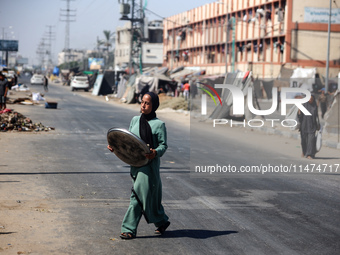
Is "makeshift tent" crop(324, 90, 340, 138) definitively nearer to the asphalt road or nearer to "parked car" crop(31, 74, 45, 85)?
the asphalt road

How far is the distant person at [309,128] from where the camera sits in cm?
1568

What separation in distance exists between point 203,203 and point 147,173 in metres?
2.63

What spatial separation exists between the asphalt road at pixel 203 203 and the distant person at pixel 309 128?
1.39 ft

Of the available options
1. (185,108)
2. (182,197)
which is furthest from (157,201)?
(185,108)

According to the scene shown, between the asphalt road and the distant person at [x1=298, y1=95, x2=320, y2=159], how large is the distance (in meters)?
0.42

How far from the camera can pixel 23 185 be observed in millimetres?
9828

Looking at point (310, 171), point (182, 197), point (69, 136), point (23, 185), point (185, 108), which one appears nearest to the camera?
point (182, 197)

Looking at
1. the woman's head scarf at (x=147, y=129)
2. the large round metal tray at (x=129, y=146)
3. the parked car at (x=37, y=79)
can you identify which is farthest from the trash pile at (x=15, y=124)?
the parked car at (x=37, y=79)

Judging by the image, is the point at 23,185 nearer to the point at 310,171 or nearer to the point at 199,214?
the point at 199,214

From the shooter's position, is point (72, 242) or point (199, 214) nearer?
point (72, 242)

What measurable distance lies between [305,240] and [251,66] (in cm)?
5307

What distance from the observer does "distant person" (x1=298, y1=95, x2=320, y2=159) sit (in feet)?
51.4

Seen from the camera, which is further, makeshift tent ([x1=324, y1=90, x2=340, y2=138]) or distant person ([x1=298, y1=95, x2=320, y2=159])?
makeshift tent ([x1=324, y1=90, x2=340, y2=138])

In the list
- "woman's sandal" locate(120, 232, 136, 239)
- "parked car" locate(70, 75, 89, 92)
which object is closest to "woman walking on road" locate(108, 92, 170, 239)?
"woman's sandal" locate(120, 232, 136, 239)
